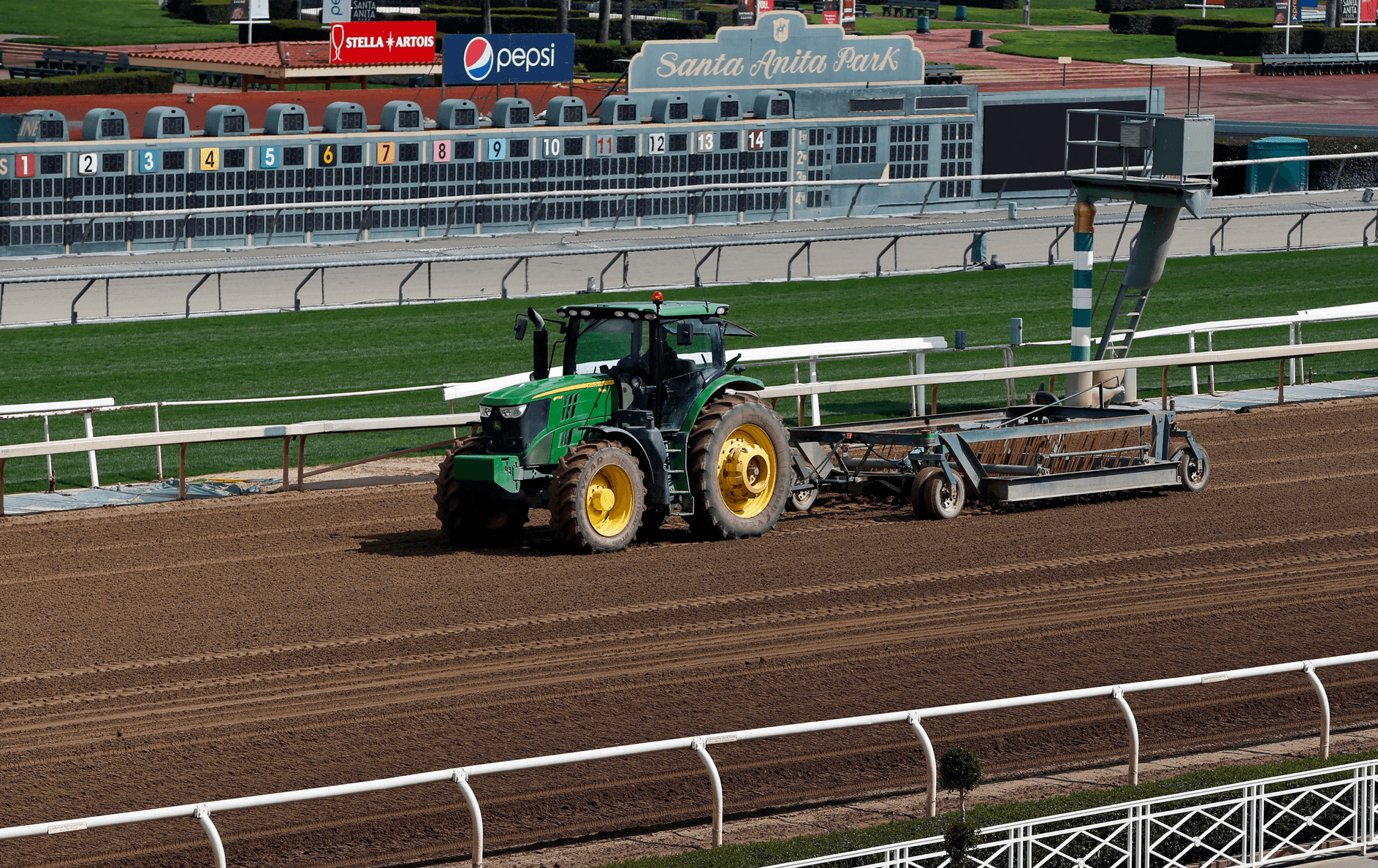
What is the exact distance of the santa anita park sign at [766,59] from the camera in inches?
1248

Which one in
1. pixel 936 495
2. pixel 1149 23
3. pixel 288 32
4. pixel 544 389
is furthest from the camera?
pixel 1149 23

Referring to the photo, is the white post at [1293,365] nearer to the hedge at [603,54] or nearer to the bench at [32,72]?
the hedge at [603,54]

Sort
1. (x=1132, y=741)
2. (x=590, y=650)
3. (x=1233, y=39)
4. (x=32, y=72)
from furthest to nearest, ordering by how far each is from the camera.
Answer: (x=1233, y=39) → (x=32, y=72) → (x=590, y=650) → (x=1132, y=741)

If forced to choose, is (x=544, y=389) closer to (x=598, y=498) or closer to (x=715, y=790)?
(x=598, y=498)

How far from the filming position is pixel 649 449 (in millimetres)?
11352

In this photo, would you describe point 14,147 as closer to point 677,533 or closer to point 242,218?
point 242,218

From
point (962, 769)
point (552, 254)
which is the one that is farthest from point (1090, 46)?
point (962, 769)

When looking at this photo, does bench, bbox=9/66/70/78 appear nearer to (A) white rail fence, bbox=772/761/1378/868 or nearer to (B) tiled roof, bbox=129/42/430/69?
(B) tiled roof, bbox=129/42/430/69

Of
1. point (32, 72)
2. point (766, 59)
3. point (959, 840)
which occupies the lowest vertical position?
point (959, 840)

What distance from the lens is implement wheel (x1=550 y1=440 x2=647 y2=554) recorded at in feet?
36.1

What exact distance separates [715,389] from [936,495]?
1.74 metres

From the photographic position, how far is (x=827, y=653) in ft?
30.2

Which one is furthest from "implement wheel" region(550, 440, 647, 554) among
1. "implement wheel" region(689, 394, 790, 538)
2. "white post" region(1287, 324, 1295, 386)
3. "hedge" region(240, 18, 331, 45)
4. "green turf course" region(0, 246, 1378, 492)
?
"hedge" region(240, 18, 331, 45)

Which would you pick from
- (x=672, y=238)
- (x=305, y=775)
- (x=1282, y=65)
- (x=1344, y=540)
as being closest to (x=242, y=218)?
(x=672, y=238)
